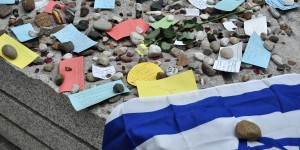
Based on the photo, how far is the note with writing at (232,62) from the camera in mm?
1429

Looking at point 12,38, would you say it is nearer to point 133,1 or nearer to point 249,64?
point 133,1

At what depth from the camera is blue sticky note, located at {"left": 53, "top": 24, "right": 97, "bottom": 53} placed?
1.53m

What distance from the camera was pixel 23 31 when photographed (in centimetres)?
161

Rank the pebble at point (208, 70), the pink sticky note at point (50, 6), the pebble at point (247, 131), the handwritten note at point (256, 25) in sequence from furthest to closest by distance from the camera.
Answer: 1. the pink sticky note at point (50, 6)
2. the handwritten note at point (256, 25)
3. the pebble at point (208, 70)
4. the pebble at point (247, 131)

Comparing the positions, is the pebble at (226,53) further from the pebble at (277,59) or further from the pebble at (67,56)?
the pebble at (67,56)

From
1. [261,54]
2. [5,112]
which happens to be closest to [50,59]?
[5,112]

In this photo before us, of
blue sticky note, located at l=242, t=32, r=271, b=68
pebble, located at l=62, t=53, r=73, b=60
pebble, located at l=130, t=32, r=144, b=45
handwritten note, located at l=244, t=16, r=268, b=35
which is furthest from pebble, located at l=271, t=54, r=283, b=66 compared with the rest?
pebble, located at l=62, t=53, r=73, b=60

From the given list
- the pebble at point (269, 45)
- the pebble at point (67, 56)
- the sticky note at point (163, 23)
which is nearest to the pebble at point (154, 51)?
the sticky note at point (163, 23)

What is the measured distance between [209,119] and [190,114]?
2.2 inches

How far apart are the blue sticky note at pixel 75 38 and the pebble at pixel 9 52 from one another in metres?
0.16

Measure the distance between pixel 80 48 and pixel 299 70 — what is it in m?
0.77

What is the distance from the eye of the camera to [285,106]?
49.6 inches

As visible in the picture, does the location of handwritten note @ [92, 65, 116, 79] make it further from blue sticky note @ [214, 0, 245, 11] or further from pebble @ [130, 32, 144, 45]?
blue sticky note @ [214, 0, 245, 11]

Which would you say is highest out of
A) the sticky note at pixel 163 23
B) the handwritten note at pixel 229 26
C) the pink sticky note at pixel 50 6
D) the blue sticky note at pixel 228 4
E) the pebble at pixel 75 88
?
the pink sticky note at pixel 50 6
